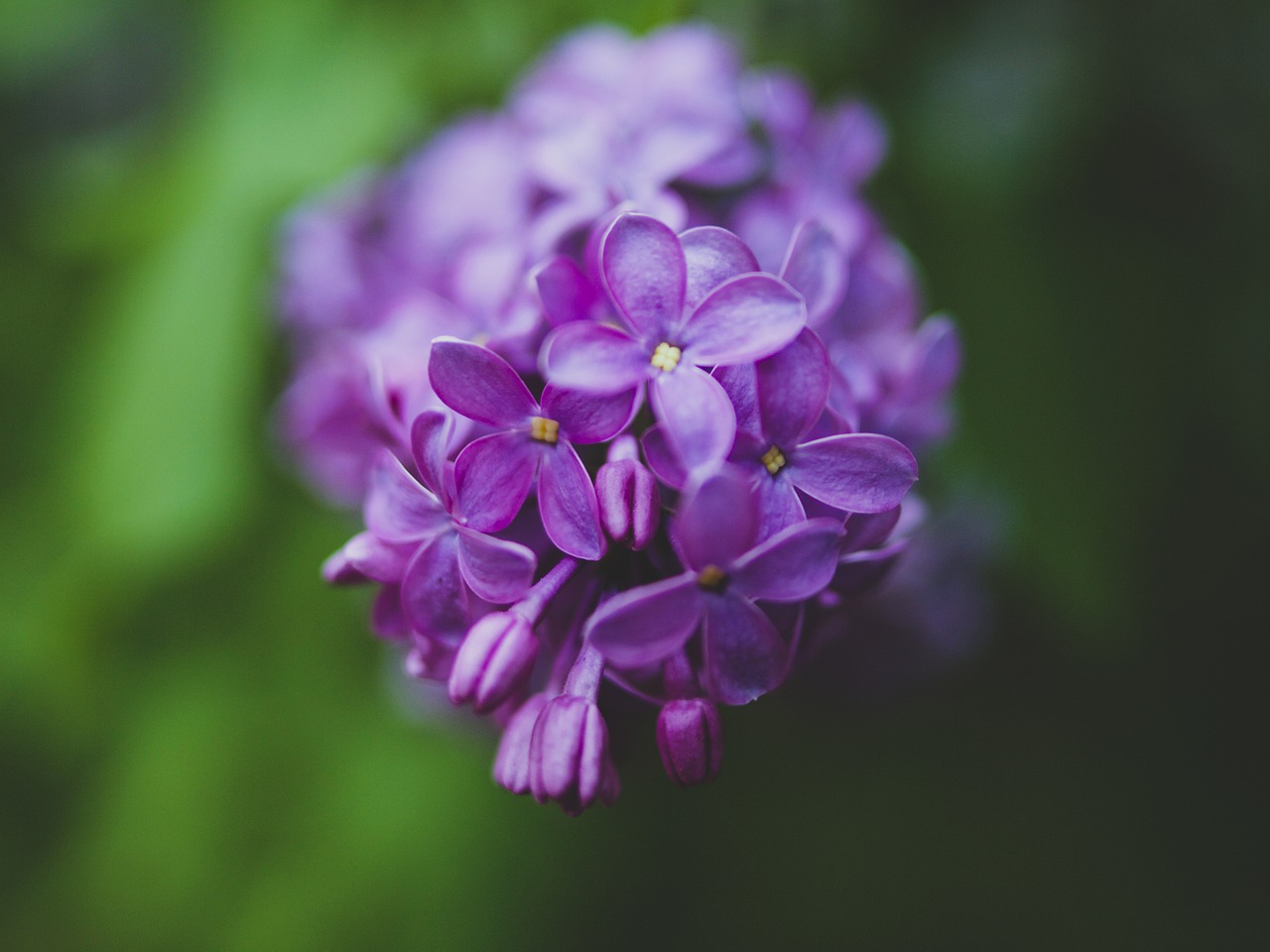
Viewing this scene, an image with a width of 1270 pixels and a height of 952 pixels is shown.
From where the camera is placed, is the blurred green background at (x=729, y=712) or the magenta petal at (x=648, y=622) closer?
the magenta petal at (x=648, y=622)

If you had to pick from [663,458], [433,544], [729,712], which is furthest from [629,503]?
[729,712]

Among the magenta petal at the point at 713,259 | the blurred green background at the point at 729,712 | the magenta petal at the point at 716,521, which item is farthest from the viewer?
the blurred green background at the point at 729,712

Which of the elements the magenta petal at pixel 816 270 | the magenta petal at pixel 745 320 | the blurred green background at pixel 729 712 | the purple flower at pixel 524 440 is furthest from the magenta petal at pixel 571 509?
the blurred green background at pixel 729 712

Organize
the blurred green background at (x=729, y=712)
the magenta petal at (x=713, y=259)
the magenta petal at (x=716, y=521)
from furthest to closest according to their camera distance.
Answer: the blurred green background at (x=729, y=712), the magenta petal at (x=713, y=259), the magenta petal at (x=716, y=521)

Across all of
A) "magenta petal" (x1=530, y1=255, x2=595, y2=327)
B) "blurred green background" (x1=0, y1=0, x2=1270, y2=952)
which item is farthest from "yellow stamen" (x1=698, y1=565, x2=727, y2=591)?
"blurred green background" (x1=0, y1=0, x2=1270, y2=952)

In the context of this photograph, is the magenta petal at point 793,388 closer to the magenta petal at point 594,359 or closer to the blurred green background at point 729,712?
the magenta petal at point 594,359

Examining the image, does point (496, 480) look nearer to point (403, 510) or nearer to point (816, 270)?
point (403, 510)

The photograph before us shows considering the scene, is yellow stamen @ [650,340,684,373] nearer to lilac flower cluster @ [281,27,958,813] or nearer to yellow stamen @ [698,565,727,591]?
lilac flower cluster @ [281,27,958,813]
